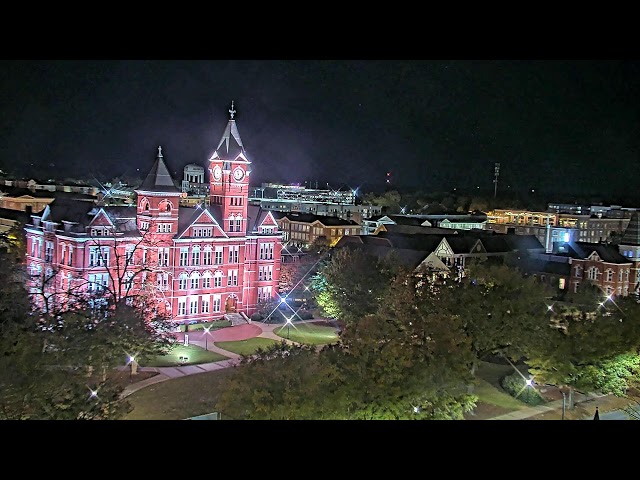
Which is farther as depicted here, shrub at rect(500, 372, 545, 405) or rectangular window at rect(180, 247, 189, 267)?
rectangular window at rect(180, 247, 189, 267)

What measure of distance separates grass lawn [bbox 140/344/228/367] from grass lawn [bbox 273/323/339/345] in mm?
2572

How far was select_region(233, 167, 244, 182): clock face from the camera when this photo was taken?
20433 mm

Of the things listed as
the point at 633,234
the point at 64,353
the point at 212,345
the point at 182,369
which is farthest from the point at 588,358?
the point at 633,234

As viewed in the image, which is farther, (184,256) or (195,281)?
(195,281)

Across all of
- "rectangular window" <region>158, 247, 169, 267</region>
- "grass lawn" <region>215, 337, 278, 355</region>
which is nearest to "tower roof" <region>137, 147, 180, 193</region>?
"rectangular window" <region>158, 247, 169, 267</region>

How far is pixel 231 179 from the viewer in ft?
66.7

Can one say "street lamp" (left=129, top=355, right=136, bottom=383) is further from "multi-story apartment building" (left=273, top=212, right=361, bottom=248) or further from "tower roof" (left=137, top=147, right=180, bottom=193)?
"multi-story apartment building" (left=273, top=212, right=361, bottom=248)

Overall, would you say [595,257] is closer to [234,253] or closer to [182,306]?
[234,253]

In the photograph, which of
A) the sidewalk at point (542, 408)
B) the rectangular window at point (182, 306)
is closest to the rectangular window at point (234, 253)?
the rectangular window at point (182, 306)

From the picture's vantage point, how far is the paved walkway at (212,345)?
1388cm

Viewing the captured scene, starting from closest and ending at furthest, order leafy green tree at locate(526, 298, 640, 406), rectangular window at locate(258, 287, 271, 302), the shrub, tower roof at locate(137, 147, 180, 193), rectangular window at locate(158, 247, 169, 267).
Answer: leafy green tree at locate(526, 298, 640, 406) < the shrub < tower roof at locate(137, 147, 180, 193) < rectangular window at locate(158, 247, 169, 267) < rectangular window at locate(258, 287, 271, 302)

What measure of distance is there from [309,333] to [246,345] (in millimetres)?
2207

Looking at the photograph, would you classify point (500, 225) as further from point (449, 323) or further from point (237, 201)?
point (449, 323)
